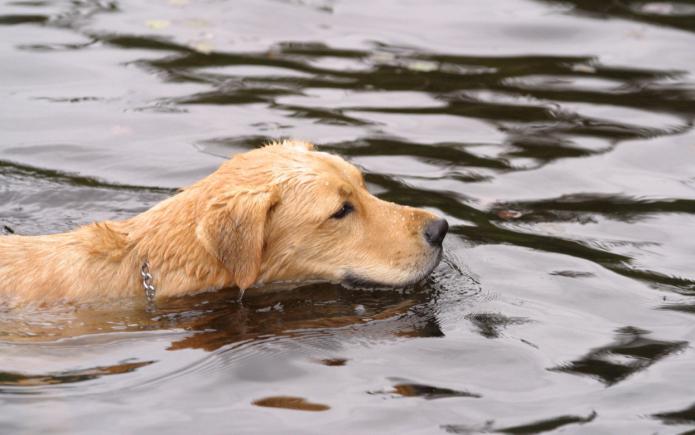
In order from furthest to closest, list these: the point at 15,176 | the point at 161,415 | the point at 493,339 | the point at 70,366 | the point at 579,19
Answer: the point at 579,19, the point at 15,176, the point at 493,339, the point at 70,366, the point at 161,415

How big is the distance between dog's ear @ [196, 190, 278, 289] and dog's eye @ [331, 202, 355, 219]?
22.6 inches

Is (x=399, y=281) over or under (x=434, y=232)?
under

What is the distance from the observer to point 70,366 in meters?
7.78

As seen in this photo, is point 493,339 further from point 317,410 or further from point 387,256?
point 317,410

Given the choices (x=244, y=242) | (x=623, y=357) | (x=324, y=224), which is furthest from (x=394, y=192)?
(x=623, y=357)

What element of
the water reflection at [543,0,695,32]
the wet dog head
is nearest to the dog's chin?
the wet dog head

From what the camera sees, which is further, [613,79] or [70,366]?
[613,79]

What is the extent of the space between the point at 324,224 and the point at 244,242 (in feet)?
2.23

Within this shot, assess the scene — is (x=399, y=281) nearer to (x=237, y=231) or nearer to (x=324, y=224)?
(x=324, y=224)

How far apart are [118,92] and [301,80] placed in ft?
7.02

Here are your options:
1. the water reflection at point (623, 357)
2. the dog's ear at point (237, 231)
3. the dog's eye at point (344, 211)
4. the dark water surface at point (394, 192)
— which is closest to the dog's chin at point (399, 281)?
the dark water surface at point (394, 192)

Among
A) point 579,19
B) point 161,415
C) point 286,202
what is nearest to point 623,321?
point 286,202

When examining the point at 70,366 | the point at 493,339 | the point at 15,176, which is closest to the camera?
the point at 70,366

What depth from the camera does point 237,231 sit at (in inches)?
324
